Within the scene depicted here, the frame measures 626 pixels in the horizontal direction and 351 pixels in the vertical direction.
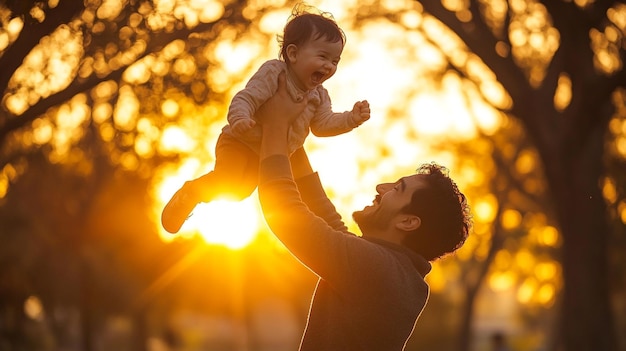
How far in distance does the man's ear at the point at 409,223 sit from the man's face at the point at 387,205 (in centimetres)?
3

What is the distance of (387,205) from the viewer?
401 centimetres

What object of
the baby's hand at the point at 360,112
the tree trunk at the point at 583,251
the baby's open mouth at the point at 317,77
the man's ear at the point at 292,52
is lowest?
the tree trunk at the point at 583,251

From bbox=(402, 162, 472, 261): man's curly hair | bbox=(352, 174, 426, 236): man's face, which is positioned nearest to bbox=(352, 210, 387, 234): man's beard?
bbox=(352, 174, 426, 236): man's face

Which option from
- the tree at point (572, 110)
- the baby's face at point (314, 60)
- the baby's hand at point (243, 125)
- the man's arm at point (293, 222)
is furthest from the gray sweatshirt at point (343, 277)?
the tree at point (572, 110)

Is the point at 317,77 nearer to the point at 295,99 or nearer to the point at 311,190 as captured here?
the point at 295,99

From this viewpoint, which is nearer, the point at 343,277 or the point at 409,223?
the point at 343,277

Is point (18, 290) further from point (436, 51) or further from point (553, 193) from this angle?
point (553, 193)

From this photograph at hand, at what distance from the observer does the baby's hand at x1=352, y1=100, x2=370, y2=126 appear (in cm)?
425

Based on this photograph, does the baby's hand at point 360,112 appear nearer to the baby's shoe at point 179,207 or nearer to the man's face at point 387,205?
the man's face at point 387,205

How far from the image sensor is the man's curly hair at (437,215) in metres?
3.98

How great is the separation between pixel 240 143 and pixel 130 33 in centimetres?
832

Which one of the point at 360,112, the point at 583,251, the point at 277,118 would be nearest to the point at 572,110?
the point at 583,251

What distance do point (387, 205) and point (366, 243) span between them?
23 centimetres

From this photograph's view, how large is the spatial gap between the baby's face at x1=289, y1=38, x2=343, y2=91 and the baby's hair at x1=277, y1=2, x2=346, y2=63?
19 mm
